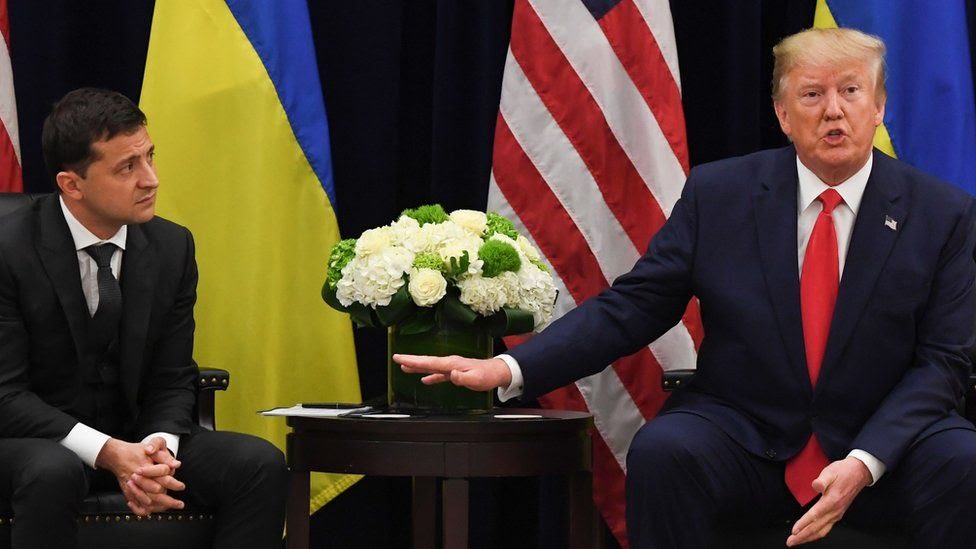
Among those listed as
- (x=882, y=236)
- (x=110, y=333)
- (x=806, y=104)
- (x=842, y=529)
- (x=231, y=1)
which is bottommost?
(x=842, y=529)

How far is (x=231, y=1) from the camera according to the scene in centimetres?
389

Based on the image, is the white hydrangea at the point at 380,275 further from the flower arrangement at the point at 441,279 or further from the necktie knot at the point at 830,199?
the necktie knot at the point at 830,199

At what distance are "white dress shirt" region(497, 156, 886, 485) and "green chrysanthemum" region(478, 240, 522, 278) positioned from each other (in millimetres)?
218

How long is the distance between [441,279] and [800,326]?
814mm

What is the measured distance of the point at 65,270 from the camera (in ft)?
10.5

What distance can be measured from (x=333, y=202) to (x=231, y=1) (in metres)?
0.64

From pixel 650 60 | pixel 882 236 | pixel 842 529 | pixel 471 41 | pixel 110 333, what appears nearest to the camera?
pixel 842 529

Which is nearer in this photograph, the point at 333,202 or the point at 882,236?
the point at 882,236

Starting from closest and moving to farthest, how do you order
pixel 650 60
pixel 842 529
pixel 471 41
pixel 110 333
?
pixel 842 529
pixel 110 333
pixel 650 60
pixel 471 41

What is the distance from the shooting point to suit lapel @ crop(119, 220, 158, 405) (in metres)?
3.25

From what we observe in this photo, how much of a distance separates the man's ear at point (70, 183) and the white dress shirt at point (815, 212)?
1.07 metres

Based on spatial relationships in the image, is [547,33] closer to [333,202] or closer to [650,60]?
[650,60]

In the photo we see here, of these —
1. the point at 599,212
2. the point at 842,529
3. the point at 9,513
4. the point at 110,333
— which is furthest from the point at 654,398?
the point at 9,513

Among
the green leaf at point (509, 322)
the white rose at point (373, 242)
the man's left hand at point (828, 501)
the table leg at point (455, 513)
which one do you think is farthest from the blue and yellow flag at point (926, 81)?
the table leg at point (455, 513)
